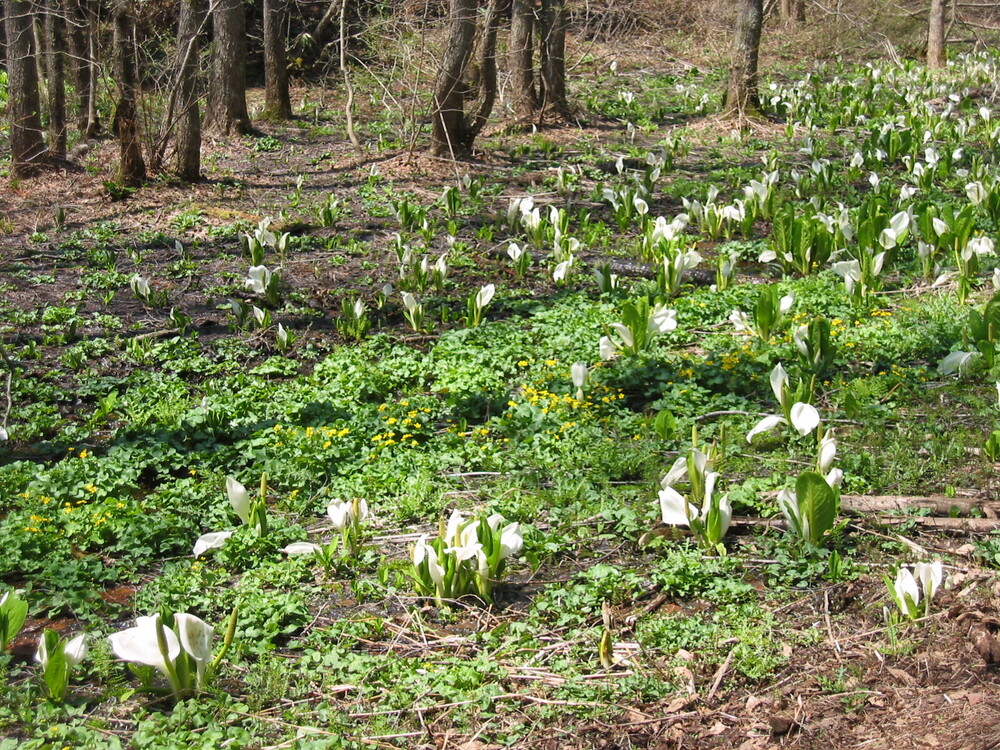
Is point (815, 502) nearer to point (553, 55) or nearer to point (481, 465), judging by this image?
point (481, 465)

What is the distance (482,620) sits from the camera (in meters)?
3.21

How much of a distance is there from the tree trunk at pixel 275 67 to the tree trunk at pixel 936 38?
1045cm

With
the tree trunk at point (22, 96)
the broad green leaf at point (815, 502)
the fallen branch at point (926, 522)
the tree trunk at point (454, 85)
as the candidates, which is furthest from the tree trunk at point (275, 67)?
the broad green leaf at point (815, 502)

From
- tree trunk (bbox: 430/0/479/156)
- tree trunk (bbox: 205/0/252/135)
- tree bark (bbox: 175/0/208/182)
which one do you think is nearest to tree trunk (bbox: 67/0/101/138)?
tree trunk (bbox: 205/0/252/135)

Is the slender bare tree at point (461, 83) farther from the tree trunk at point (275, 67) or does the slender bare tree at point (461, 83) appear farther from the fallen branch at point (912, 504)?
the fallen branch at point (912, 504)

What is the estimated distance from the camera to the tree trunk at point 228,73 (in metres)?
10.9

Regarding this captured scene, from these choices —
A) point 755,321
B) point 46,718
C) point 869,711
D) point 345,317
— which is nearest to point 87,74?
point 345,317

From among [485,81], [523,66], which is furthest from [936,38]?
[485,81]

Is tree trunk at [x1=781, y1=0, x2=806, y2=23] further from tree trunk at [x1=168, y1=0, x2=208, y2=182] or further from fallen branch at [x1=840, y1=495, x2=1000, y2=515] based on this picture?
fallen branch at [x1=840, y1=495, x2=1000, y2=515]

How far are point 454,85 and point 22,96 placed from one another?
4105 mm

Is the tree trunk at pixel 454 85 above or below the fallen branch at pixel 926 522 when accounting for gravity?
above

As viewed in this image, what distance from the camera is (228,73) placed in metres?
11.3

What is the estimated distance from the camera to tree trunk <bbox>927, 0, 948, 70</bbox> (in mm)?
15695

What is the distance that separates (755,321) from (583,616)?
9.33ft
